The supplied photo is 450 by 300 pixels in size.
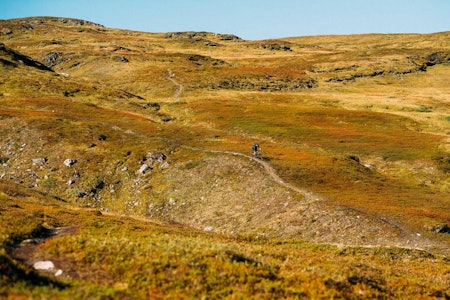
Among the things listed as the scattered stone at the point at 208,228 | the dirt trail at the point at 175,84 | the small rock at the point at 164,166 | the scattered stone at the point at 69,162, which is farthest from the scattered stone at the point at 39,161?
the dirt trail at the point at 175,84

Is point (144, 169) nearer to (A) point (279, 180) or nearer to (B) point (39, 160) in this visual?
(B) point (39, 160)

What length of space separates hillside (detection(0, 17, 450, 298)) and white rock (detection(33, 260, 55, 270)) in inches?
19.6

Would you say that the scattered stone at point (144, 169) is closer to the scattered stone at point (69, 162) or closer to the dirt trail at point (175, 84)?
the scattered stone at point (69, 162)

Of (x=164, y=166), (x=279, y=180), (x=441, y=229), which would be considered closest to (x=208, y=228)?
(x=279, y=180)

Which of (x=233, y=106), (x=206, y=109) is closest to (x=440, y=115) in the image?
(x=233, y=106)

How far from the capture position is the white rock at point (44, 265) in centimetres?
1606

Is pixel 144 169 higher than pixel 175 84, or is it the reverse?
pixel 175 84

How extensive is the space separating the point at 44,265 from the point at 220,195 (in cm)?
3810

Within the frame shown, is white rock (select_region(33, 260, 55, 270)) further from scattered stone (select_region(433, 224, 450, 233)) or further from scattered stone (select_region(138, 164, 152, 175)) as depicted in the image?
scattered stone (select_region(138, 164, 152, 175))

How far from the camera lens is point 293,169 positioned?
60.4 metres

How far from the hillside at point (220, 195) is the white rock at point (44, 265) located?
50 cm

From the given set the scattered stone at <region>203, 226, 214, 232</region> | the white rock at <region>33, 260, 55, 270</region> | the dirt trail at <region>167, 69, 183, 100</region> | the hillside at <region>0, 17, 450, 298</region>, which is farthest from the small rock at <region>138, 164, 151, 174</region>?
the dirt trail at <region>167, 69, 183, 100</region>

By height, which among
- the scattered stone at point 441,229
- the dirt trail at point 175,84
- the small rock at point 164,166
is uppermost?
the dirt trail at point 175,84

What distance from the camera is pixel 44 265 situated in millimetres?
16250
